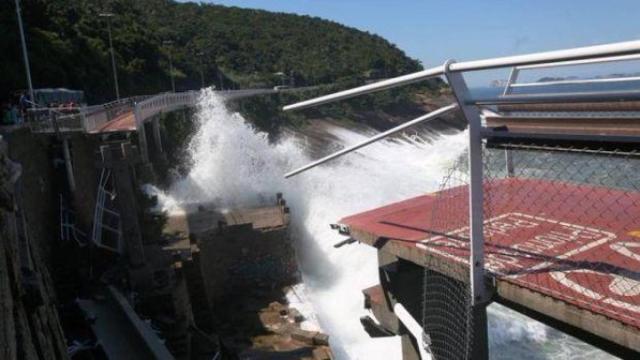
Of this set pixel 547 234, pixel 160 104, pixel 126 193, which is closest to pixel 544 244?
pixel 547 234

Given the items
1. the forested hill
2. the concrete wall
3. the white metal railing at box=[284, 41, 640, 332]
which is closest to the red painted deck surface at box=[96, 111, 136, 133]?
the concrete wall

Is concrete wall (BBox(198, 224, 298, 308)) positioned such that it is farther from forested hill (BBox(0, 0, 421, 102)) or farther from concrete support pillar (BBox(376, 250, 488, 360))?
forested hill (BBox(0, 0, 421, 102))

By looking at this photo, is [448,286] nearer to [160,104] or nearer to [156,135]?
[160,104]

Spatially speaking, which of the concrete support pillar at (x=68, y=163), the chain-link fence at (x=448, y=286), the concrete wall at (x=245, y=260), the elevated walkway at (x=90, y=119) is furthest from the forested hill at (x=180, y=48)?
the chain-link fence at (x=448, y=286)

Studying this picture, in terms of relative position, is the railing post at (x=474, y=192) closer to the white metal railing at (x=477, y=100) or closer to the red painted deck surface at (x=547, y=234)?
the white metal railing at (x=477, y=100)

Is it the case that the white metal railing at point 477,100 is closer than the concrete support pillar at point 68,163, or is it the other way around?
the white metal railing at point 477,100

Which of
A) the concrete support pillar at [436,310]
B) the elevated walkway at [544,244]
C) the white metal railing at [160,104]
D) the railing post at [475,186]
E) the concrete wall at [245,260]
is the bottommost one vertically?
the concrete wall at [245,260]

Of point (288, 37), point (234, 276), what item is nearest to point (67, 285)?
point (234, 276)

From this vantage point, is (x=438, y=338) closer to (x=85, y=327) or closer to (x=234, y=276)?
(x=85, y=327)

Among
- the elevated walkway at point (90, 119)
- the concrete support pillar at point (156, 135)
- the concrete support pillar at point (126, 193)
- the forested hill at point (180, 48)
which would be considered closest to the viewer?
the concrete support pillar at point (126, 193)
